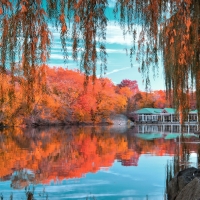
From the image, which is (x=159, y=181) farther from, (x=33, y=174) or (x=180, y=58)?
(x=180, y=58)

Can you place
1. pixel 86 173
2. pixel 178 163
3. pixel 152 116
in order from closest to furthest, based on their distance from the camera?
1. pixel 178 163
2. pixel 86 173
3. pixel 152 116

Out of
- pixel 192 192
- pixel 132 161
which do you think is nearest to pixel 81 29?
pixel 192 192

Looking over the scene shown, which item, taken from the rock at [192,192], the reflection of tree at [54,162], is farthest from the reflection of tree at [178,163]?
the reflection of tree at [54,162]

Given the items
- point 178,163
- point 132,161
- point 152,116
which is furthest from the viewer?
point 152,116

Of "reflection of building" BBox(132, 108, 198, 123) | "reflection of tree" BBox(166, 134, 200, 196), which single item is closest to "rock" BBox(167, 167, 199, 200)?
"reflection of tree" BBox(166, 134, 200, 196)

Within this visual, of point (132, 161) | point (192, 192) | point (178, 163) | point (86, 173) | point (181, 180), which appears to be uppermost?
point (192, 192)

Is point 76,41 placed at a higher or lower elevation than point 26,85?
higher

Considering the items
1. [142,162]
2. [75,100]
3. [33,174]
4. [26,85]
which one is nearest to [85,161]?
[142,162]

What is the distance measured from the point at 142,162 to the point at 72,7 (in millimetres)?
12158

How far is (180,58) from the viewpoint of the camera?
3145mm

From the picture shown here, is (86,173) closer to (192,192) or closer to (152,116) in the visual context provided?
(192,192)

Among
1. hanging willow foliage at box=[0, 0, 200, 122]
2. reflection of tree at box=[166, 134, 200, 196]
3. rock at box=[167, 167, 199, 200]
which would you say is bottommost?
reflection of tree at box=[166, 134, 200, 196]

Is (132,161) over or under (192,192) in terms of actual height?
under

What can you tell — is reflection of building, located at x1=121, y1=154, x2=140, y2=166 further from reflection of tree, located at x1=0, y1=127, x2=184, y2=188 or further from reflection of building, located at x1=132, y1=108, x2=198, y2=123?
reflection of building, located at x1=132, y1=108, x2=198, y2=123
